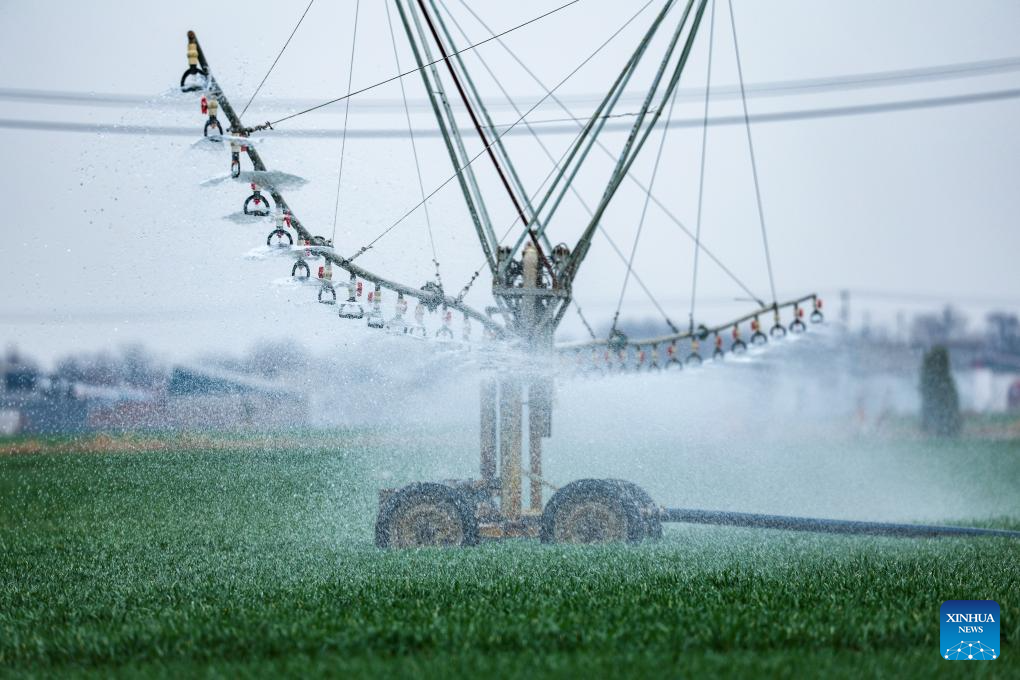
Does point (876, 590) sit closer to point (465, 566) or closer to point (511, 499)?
point (465, 566)

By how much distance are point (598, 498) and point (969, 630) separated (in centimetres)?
873

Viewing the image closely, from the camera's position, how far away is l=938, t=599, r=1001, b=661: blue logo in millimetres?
10148

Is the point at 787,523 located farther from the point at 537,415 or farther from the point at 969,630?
the point at 969,630

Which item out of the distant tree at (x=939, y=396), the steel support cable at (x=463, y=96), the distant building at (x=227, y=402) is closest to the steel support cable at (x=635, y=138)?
the steel support cable at (x=463, y=96)

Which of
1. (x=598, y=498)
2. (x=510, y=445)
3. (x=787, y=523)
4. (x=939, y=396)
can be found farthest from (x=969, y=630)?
(x=939, y=396)

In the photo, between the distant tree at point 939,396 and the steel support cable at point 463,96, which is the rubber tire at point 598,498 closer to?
the steel support cable at point 463,96

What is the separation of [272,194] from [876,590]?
405 inches

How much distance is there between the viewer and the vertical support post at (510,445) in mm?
19859

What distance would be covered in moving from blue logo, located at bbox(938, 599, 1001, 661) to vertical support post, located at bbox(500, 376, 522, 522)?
8.89m

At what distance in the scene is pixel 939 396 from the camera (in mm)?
54938

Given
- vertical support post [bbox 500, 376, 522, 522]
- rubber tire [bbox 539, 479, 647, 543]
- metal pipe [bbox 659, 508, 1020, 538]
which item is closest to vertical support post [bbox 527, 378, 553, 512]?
vertical support post [bbox 500, 376, 522, 522]

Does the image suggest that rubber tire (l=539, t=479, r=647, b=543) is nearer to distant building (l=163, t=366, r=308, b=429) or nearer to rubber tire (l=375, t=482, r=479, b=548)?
rubber tire (l=375, t=482, r=479, b=548)

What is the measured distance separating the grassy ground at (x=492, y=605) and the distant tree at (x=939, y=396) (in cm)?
3349

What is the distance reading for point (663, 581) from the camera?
1409 cm
